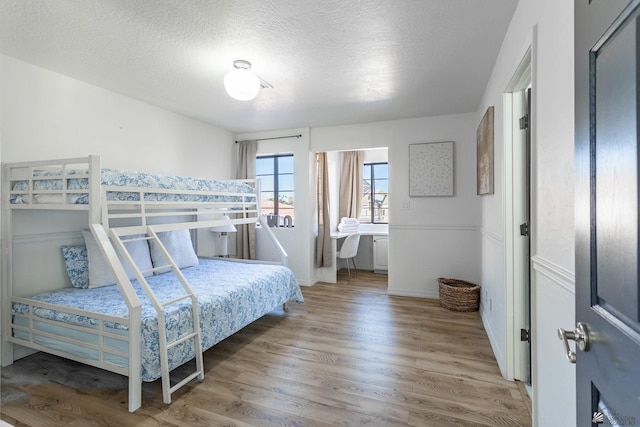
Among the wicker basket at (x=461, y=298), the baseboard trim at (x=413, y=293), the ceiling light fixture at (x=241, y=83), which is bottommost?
the baseboard trim at (x=413, y=293)

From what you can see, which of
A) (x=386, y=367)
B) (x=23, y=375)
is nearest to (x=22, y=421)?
(x=23, y=375)

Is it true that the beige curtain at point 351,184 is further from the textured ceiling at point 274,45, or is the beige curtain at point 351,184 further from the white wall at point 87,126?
the white wall at point 87,126

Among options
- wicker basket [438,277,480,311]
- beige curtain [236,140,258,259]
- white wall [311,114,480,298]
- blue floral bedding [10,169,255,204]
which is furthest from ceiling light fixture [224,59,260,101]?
wicker basket [438,277,480,311]

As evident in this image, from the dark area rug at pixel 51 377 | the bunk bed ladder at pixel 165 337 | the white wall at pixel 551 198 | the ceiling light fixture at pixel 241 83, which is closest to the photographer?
the white wall at pixel 551 198

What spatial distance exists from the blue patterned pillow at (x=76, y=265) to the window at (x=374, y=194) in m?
4.29

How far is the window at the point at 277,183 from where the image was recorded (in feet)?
15.7

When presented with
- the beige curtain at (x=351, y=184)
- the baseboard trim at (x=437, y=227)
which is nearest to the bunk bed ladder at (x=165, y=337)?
the baseboard trim at (x=437, y=227)

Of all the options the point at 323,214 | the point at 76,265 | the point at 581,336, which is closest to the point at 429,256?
the point at 323,214

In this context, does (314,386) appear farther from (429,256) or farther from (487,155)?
(429,256)

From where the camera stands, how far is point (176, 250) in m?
3.43

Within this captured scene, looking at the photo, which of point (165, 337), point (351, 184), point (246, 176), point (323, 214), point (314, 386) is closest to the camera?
point (165, 337)

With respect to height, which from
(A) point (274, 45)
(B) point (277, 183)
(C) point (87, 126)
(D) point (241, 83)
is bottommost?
(B) point (277, 183)

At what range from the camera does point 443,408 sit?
71.6 inches

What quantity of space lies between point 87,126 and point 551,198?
366 centimetres
